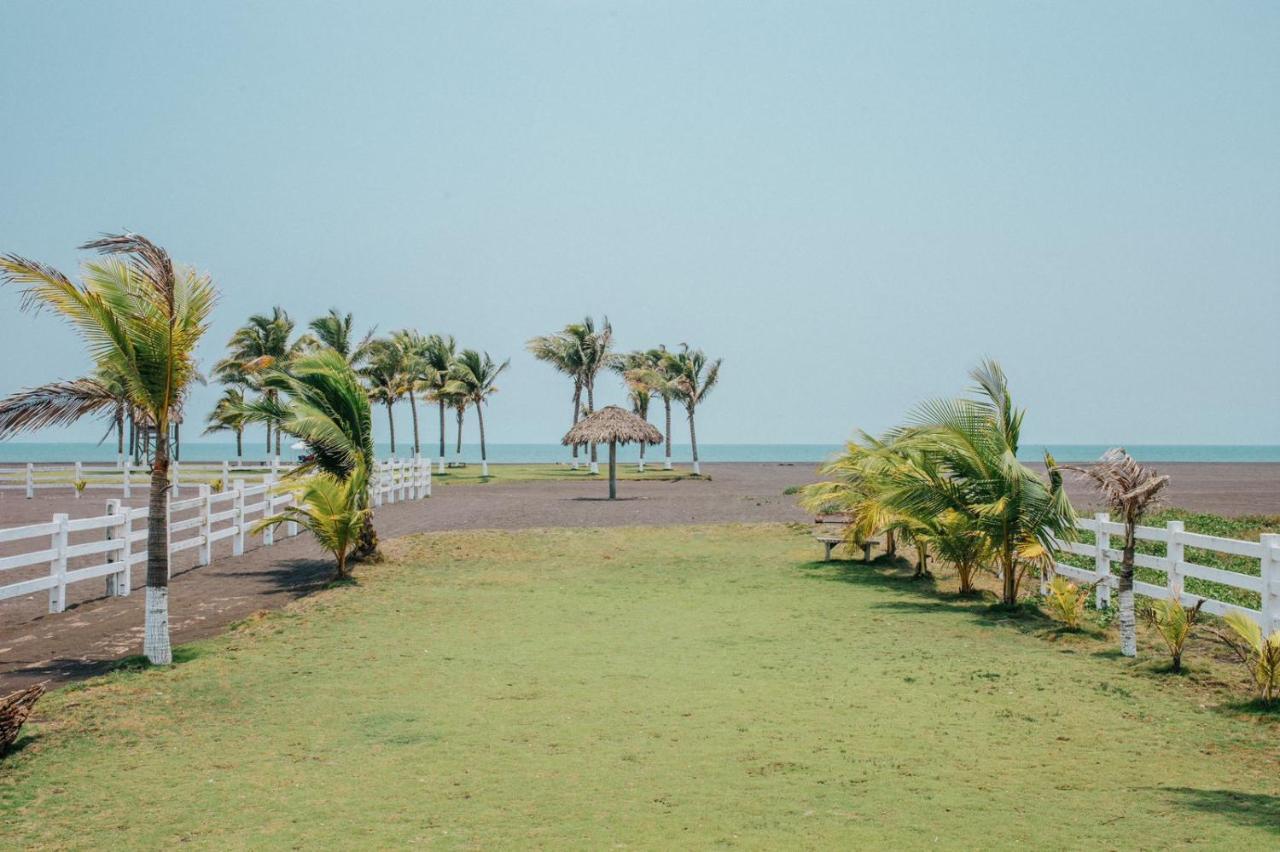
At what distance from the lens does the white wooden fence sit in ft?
33.8

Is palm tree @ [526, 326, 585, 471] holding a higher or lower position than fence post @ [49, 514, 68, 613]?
higher

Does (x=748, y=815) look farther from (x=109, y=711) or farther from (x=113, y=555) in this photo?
(x=113, y=555)

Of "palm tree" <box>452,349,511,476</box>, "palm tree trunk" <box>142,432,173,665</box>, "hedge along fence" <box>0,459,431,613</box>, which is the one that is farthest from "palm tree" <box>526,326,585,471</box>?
"palm tree trunk" <box>142,432,173,665</box>

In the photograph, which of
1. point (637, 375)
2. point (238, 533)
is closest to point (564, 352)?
point (637, 375)

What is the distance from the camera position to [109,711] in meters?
8.70

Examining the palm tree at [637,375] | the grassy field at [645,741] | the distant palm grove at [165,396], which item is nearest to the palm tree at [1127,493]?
the grassy field at [645,741]

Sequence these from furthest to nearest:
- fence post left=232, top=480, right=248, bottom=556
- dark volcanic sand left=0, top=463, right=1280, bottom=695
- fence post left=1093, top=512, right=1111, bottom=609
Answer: fence post left=232, top=480, right=248, bottom=556
fence post left=1093, top=512, right=1111, bottom=609
dark volcanic sand left=0, top=463, right=1280, bottom=695

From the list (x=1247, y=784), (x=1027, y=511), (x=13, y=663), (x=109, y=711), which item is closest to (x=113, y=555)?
(x=13, y=663)

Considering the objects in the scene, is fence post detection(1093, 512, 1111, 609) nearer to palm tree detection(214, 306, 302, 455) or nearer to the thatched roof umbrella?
the thatched roof umbrella

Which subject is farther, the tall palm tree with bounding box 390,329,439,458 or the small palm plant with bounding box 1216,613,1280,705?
the tall palm tree with bounding box 390,329,439,458

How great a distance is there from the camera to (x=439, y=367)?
2594 inches

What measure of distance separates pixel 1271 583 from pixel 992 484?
424 cm

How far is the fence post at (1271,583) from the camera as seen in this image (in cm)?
1025

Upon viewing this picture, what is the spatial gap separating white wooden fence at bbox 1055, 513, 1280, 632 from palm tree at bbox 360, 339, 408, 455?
47.6 m
